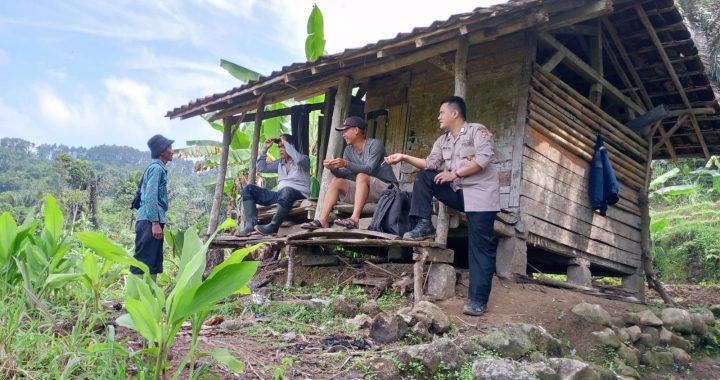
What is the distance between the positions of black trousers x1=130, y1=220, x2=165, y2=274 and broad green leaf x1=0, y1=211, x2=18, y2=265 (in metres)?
2.20

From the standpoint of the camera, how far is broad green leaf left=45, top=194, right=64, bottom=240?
326 cm

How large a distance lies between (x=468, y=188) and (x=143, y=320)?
329 centimetres

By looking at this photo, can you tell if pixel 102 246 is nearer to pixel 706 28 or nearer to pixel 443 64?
pixel 443 64

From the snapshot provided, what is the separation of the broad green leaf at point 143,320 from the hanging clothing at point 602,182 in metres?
6.16

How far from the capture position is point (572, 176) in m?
7.06

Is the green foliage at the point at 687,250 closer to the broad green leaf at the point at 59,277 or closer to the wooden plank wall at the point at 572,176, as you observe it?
the wooden plank wall at the point at 572,176

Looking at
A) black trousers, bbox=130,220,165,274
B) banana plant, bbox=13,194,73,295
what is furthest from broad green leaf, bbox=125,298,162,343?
black trousers, bbox=130,220,165,274

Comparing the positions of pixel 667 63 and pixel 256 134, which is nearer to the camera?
pixel 667 63

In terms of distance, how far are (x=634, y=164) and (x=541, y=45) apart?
267cm

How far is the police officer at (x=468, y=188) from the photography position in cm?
473

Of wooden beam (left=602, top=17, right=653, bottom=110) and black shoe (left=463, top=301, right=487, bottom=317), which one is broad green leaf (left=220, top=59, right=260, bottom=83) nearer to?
wooden beam (left=602, top=17, right=653, bottom=110)

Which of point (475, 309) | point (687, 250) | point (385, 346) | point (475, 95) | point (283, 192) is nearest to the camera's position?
point (385, 346)

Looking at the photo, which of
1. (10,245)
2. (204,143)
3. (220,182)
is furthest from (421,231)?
(204,143)

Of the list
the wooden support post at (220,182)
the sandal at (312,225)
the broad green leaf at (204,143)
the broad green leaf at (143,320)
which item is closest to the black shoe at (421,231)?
the sandal at (312,225)
